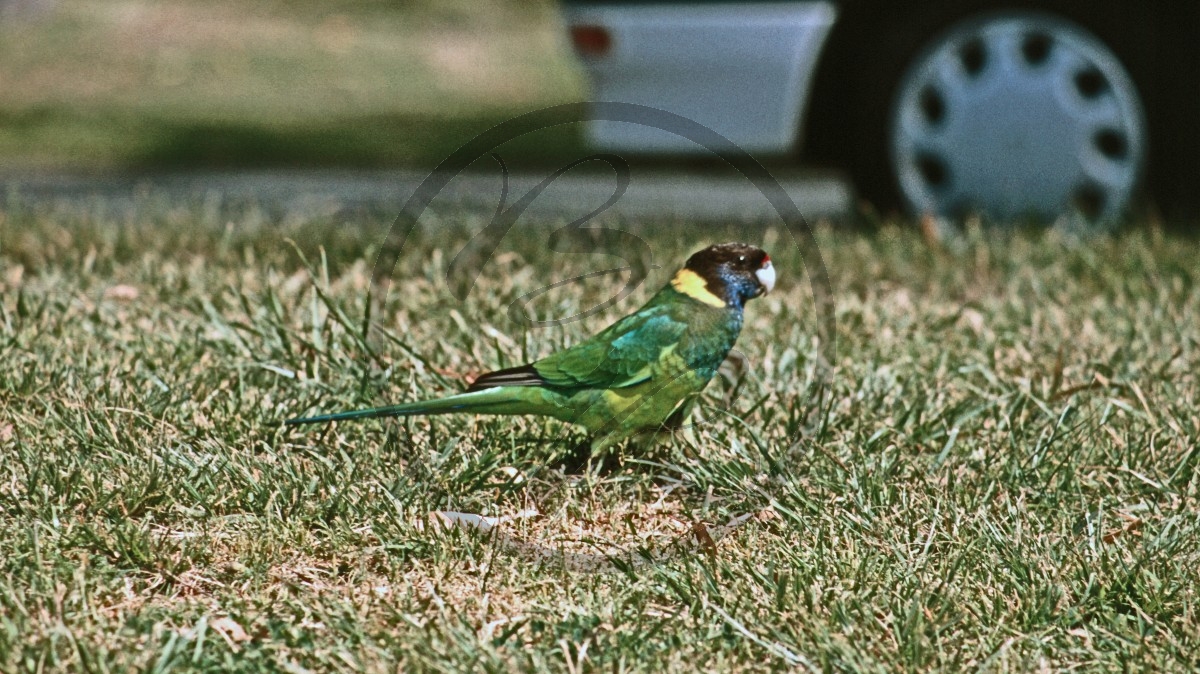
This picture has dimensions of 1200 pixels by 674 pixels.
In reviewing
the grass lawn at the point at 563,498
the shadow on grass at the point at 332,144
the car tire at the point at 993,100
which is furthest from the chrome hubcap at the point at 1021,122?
the shadow on grass at the point at 332,144

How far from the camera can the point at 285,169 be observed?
30.5 feet

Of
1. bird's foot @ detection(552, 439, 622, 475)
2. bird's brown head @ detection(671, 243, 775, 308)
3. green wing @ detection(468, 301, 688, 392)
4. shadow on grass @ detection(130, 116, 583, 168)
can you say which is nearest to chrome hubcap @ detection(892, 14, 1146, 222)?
bird's brown head @ detection(671, 243, 775, 308)

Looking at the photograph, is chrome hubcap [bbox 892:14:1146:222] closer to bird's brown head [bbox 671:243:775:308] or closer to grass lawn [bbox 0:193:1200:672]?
grass lawn [bbox 0:193:1200:672]

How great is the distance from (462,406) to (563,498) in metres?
0.33

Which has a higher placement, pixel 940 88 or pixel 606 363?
pixel 940 88

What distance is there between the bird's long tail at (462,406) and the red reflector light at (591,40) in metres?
3.09

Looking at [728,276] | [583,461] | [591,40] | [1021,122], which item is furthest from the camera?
[591,40]

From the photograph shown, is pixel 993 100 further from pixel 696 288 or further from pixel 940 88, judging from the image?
pixel 696 288

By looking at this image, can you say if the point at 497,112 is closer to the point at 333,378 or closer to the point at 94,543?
the point at 333,378

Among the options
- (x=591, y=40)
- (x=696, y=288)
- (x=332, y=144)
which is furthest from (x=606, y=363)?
(x=332, y=144)

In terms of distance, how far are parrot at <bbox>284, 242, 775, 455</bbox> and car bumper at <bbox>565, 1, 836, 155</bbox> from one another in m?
2.75

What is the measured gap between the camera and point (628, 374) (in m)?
2.82

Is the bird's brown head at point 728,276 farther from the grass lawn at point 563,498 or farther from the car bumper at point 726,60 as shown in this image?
the car bumper at point 726,60

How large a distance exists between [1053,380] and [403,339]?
1.60 m
